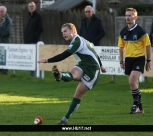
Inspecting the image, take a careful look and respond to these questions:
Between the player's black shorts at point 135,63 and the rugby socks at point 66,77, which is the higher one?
the player's black shorts at point 135,63

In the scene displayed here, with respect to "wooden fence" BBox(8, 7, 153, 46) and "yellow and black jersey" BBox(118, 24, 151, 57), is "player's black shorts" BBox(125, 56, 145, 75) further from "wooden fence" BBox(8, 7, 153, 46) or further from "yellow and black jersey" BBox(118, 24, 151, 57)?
"wooden fence" BBox(8, 7, 153, 46)

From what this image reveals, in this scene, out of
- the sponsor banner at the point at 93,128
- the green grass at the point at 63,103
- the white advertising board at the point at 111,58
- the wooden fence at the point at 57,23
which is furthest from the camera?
the wooden fence at the point at 57,23

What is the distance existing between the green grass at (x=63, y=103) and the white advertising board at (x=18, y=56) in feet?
1.45

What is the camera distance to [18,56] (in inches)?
811

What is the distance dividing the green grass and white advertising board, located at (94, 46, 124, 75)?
473 mm

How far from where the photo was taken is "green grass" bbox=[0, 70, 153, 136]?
11.1 meters

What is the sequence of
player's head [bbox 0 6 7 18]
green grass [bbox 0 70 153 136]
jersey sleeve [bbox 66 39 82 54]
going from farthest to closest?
1. player's head [bbox 0 6 7 18]
2. green grass [bbox 0 70 153 136]
3. jersey sleeve [bbox 66 39 82 54]

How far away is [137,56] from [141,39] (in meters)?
0.35

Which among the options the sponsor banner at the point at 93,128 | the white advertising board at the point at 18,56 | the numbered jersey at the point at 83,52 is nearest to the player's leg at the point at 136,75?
the numbered jersey at the point at 83,52

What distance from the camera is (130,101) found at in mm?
14609

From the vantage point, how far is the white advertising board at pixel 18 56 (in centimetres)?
2031

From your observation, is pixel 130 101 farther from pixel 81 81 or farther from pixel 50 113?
pixel 81 81

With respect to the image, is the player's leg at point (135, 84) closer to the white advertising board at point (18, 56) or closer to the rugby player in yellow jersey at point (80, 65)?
the rugby player in yellow jersey at point (80, 65)

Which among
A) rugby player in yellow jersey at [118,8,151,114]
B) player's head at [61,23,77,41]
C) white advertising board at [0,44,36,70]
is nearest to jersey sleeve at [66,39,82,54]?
player's head at [61,23,77,41]
